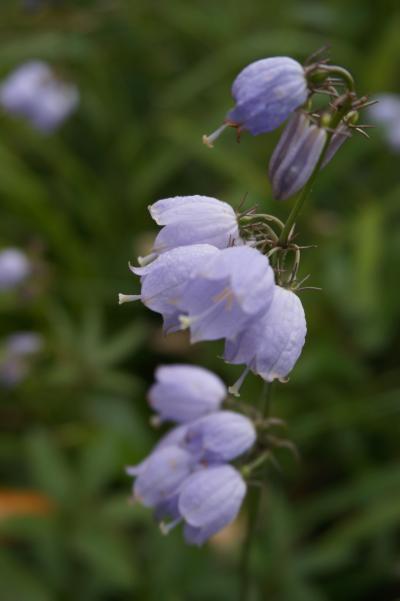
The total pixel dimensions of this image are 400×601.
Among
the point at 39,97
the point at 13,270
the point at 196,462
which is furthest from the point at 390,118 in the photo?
the point at 196,462

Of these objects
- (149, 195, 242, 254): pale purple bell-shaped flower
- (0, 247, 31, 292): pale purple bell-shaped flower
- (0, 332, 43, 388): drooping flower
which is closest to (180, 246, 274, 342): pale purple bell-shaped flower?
(149, 195, 242, 254): pale purple bell-shaped flower

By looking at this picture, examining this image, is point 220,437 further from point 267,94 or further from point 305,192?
point 267,94

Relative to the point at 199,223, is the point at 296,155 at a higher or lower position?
higher

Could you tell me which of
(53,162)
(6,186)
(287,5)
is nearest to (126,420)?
(6,186)

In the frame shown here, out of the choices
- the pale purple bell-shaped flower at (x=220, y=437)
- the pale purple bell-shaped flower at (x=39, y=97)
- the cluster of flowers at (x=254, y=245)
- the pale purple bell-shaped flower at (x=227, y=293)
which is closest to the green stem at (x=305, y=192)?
the cluster of flowers at (x=254, y=245)

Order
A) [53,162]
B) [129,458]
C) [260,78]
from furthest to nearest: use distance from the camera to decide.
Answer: [53,162] → [129,458] → [260,78]

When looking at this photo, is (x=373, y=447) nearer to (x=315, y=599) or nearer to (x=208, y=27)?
(x=315, y=599)

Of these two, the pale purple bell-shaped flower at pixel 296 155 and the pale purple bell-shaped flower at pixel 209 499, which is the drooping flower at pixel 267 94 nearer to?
the pale purple bell-shaped flower at pixel 296 155
